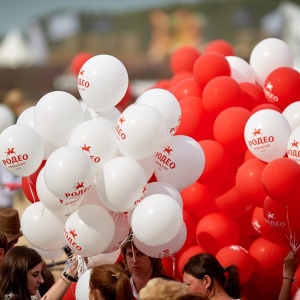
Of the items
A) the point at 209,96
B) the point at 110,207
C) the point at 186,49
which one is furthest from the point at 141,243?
the point at 186,49

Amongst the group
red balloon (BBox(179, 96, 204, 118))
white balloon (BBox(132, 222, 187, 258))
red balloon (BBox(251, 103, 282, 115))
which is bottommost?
Result: white balloon (BBox(132, 222, 187, 258))

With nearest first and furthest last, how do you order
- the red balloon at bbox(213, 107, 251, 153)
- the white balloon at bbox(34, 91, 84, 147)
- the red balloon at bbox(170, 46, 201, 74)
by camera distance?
1. the white balloon at bbox(34, 91, 84, 147)
2. the red balloon at bbox(213, 107, 251, 153)
3. the red balloon at bbox(170, 46, 201, 74)

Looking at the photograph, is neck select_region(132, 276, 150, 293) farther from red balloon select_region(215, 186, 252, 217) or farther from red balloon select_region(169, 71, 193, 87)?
red balloon select_region(169, 71, 193, 87)

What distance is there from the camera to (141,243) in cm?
532

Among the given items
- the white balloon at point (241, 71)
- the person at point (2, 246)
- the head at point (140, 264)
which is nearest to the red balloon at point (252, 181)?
the head at point (140, 264)

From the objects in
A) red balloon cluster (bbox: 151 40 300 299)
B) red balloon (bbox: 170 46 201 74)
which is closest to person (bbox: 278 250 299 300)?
red balloon cluster (bbox: 151 40 300 299)

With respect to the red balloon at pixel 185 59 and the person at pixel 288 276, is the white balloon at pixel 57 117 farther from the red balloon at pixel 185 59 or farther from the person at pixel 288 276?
the red balloon at pixel 185 59

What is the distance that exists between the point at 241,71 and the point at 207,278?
2.09 meters

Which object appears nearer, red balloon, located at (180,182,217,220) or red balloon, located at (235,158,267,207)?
red balloon, located at (235,158,267,207)

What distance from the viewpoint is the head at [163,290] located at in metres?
3.58

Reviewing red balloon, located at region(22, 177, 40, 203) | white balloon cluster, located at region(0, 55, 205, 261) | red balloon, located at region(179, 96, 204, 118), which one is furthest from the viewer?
red balloon, located at region(179, 96, 204, 118)

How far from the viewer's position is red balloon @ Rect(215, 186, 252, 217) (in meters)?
5.79

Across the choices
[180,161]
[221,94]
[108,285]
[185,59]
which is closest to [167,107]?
[180,161]

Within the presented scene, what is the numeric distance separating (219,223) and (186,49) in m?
2.12
